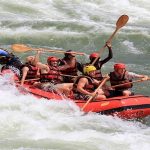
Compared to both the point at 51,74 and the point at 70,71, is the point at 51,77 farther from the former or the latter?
the point at 70,71

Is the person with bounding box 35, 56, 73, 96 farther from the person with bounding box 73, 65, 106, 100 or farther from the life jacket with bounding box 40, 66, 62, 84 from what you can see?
the person with bounding box 73, 65, 106, 100

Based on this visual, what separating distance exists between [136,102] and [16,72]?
7.93 ft

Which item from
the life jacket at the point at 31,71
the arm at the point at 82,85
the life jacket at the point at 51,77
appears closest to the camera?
the arm at the point at 82,85

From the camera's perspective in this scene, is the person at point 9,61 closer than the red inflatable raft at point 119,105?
No

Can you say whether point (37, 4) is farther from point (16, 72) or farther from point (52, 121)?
point (52, 121)

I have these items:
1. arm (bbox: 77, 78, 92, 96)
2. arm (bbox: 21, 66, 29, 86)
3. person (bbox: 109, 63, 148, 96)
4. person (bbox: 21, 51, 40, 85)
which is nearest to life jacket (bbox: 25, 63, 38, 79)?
person (bbox: 21, 51, 40, 85)

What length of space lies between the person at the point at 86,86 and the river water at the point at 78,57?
1.11ft

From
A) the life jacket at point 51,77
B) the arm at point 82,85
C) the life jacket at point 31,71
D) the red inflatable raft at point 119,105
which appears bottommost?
the red inflatable raft at point 119,105

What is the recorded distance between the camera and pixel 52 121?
774 cm

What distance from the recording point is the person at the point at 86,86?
8.53 meters

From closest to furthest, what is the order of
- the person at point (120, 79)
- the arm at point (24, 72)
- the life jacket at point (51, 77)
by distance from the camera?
the person at point (120, 79) → the arm at point (24, 72) → the life jacket at point (51, 77)

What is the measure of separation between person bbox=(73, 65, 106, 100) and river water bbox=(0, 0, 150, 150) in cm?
34

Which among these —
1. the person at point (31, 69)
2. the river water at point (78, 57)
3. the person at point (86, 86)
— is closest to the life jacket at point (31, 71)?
the person at point (31, 69)

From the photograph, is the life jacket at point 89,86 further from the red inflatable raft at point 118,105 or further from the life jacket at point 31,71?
the life jacket at point 31,71
